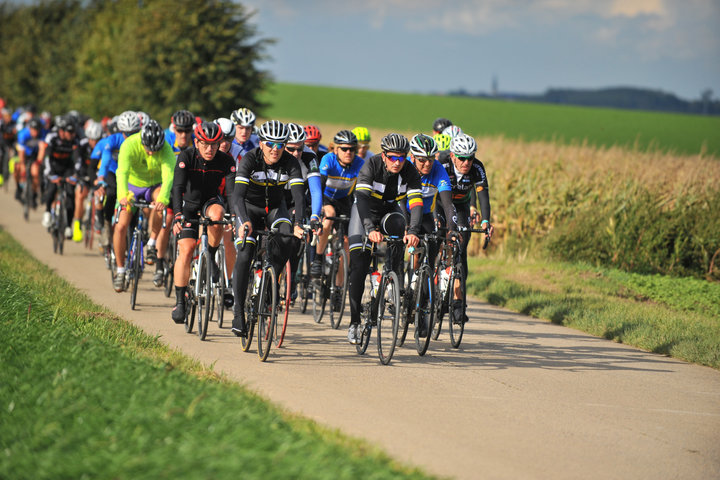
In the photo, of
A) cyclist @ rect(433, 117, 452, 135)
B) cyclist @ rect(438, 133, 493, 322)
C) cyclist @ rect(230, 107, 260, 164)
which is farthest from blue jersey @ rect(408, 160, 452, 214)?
cyclist @ rect(433, 117, 452, 135)

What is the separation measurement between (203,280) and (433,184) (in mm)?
2621

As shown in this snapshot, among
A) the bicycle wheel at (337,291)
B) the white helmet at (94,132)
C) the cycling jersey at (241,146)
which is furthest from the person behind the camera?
the white helmet at (94,132)

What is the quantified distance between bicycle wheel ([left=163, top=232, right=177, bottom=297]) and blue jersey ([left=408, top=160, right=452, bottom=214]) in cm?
342

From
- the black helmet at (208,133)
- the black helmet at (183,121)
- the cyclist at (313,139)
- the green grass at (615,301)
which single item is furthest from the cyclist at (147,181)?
the green grass at (615,301)

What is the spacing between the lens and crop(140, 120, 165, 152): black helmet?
1152 cm

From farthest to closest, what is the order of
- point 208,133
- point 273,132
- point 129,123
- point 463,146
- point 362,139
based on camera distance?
point 129,123
point 362,139
point 463,146
point 208,133
point 273,132

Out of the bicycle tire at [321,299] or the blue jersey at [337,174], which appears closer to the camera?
the bicycle tire at [321,299]

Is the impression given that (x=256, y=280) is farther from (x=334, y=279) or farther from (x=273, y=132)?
(x=334, y=279)

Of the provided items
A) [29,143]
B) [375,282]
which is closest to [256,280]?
[375,282]

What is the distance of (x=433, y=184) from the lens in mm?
10148

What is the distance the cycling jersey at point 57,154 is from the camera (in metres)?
16.8

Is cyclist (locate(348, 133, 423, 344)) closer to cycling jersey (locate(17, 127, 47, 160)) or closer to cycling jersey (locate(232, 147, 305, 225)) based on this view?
cycling jersey (locate(232, 147, 305, 225))

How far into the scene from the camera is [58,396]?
5961mm

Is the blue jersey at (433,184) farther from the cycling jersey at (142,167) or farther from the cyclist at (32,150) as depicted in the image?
the cyclist at (32,150)
